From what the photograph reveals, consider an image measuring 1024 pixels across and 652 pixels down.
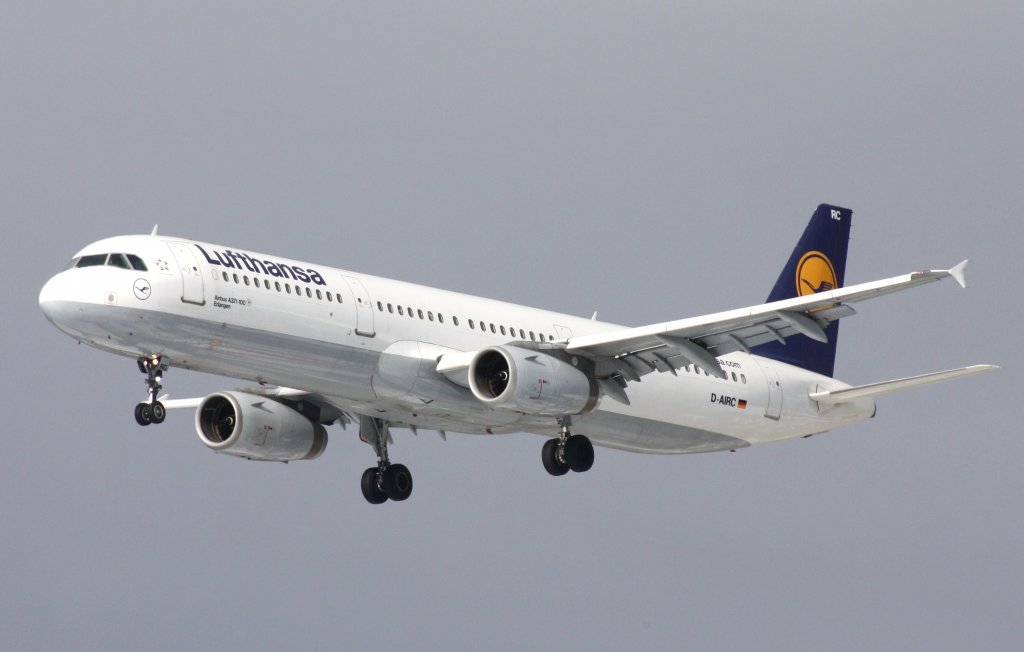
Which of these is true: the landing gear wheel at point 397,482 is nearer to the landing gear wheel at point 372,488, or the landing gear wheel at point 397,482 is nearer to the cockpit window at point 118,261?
the landing gear wheel at point 372,488

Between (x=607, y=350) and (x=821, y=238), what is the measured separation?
13991mm

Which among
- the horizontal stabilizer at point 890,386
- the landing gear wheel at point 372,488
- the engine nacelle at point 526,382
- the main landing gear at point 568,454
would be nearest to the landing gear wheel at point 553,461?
the main landing gear at point 568,454

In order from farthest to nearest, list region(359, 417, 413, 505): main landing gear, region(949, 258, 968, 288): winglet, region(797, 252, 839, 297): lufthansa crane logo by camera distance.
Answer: region(797, 252, 839, 297): lufthansa crane logo
region(359, 417, 413, 505): main landing gear
region(949, 258, 968, 288): winglet

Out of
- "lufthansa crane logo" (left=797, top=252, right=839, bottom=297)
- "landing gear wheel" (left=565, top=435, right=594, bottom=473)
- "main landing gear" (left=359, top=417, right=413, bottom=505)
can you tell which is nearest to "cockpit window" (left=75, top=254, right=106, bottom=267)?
"main landing gear" (left=359, top=417, right=413, bottom=505)

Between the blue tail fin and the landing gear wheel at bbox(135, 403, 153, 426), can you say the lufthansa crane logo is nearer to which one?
the blue tail fin

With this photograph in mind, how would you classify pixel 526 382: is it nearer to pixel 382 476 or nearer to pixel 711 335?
pixel 711 335

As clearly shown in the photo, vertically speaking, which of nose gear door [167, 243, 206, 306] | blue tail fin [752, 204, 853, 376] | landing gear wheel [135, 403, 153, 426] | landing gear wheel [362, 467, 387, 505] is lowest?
landing gear wheel [135, 403, 153, 426]

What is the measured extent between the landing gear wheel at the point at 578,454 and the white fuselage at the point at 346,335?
36.7 inches

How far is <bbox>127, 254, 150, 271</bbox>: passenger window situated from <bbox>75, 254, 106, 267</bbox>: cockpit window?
638 mm

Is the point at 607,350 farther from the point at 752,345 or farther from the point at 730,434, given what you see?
the point at 730,434

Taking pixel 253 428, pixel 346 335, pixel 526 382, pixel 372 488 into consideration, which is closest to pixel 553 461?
pixel 526 382

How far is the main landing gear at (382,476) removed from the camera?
161ft

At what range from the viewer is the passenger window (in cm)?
4038

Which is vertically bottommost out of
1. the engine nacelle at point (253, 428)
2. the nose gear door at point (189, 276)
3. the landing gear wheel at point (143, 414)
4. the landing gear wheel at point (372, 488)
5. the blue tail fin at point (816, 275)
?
the landing gear wheel at point (143, 414)
